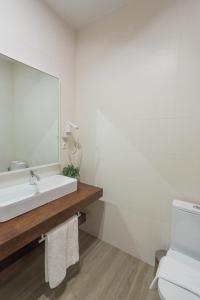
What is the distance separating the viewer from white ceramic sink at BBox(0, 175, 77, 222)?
1.13m

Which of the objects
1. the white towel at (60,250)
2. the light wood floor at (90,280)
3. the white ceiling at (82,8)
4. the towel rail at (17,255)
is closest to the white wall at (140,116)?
the white ceiling at (82,8)

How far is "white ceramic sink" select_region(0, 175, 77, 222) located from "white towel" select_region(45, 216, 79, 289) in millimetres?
255

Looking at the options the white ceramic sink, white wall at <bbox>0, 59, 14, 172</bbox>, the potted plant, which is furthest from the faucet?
the potted plant

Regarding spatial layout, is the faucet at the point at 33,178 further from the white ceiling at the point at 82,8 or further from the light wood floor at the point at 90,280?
the white ceiling at the point at 82,8

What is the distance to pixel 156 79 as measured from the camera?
4.92 ft

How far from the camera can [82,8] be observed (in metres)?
1.64

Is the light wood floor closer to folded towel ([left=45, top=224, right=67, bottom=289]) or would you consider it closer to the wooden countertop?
folded towel ([left=45, top=224, right=67, bottom=289])

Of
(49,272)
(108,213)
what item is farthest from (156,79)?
(49,272)

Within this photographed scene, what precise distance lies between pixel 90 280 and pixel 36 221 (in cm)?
88

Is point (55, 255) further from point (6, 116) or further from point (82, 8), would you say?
point (82, 8)

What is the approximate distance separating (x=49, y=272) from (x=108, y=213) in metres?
0.86

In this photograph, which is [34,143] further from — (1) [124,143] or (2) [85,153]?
(1) [124,143]

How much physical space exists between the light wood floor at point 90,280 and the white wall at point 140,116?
0.59ft

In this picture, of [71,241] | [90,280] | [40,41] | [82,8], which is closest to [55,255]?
[71,241]
